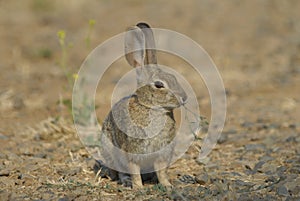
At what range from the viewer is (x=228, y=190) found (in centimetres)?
456

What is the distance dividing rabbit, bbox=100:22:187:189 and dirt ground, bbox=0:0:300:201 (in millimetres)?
259

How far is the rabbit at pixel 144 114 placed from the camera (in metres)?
4.80

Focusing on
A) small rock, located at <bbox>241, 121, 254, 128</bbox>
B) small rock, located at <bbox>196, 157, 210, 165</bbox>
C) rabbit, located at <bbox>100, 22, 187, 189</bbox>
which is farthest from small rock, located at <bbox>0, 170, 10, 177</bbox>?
small rock, located at <bbox>241, 121, 254, 128</bbox>

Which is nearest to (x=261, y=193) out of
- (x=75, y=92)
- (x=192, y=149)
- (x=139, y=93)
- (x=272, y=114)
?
(x=139, y=93)

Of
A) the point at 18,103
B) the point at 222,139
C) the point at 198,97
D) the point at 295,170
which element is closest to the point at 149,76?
the point at 295,170

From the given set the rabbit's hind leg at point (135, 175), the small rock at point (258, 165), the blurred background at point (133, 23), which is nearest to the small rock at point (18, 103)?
the blurred background at point (133, 23)

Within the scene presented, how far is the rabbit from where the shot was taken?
480cm

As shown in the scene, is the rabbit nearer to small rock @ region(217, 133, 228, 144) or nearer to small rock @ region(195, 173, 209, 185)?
small rock @ region(195, 173, 209, 185)

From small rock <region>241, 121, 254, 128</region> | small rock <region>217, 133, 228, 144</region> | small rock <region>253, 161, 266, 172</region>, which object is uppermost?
small rock <region>241, 121, 254, 128</region>

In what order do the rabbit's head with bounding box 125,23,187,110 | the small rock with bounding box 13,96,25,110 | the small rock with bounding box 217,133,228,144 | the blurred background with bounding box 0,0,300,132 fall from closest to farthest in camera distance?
the rabbit's head with bounding box 125,23,187,110 < the small rock with bounding box 217,133,228,144 < the small rock with bounding box 13,96,25,110 < the blurred background with bounding box 0,0,300,132

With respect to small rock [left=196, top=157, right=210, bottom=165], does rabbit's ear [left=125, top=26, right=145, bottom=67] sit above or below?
above

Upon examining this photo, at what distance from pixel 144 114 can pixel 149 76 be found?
14.7 inches

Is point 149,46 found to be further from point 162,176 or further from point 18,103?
point 18,103

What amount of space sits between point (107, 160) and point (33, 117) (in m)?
2.68
